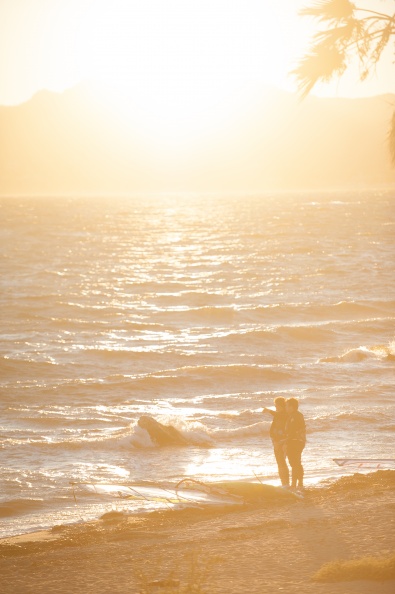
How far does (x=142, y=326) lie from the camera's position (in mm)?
38906

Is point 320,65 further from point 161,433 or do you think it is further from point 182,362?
point 182,362

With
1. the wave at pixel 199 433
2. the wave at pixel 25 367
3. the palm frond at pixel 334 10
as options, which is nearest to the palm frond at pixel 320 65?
the palm frond at pixel 334 10

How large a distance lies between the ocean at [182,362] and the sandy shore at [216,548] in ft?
4.99

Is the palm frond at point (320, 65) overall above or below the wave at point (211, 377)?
above

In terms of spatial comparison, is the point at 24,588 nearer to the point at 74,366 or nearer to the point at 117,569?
the point at 117,569

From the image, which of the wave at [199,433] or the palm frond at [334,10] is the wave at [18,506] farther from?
the palm frond at [334,10]

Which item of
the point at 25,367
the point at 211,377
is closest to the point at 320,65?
the point at 211,377

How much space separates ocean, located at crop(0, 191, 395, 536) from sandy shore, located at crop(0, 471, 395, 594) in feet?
4.99

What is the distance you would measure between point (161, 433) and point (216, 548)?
30.6 feet

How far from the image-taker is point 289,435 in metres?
13.1

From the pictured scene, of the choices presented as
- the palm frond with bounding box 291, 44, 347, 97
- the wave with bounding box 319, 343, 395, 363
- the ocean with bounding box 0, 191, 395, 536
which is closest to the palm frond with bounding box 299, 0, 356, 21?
the palm frond with bounding box 291, 44, 347, 97

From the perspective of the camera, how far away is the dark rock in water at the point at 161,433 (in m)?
19.1

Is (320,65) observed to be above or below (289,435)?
above

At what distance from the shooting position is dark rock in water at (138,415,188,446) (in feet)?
62.6
